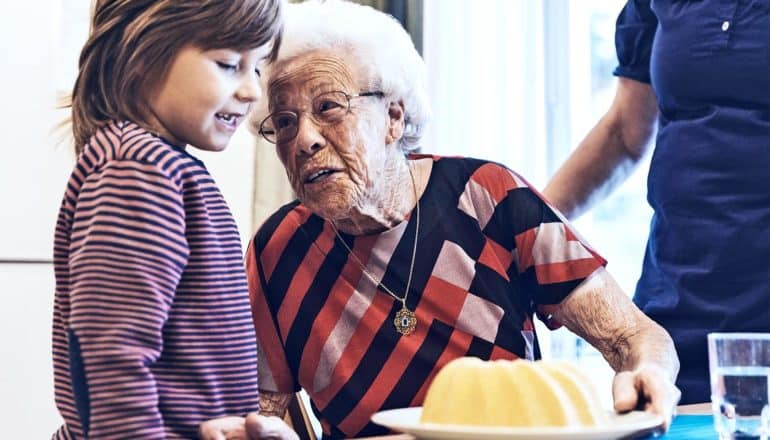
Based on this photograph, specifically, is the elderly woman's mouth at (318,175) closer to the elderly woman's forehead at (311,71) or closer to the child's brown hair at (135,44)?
the elderly woman's forehead at (311,71)

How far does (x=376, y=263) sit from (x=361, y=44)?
0.37 meters

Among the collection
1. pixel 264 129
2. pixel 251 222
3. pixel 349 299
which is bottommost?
pixel 251 222

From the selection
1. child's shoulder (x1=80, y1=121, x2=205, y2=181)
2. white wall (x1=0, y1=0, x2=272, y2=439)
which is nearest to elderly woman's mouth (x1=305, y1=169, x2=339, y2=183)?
child's shoulder (x1=80, y1=121, x2=205, y2=181)

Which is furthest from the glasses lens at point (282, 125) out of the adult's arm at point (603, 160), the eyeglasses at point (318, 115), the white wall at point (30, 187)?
the white wall at point (30, 187)

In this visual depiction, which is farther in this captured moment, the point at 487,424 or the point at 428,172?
the point at 428,172

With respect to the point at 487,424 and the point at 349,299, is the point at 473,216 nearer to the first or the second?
the point at 349,299

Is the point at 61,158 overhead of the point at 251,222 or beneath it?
overhead

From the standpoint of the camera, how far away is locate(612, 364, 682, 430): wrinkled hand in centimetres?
128

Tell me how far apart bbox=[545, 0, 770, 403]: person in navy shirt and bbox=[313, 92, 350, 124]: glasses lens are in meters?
0.63

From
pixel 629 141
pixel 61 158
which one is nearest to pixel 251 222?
pixel 61 158

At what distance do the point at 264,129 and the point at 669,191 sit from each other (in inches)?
29.6

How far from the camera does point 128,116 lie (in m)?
1.27

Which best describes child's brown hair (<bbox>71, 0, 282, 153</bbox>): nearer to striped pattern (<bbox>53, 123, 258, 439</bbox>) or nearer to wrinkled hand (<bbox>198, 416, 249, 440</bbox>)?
striped pattern (<bbox>53, 123, 258, 439</bbox>)

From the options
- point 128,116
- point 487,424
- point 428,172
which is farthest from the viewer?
point 428,172
